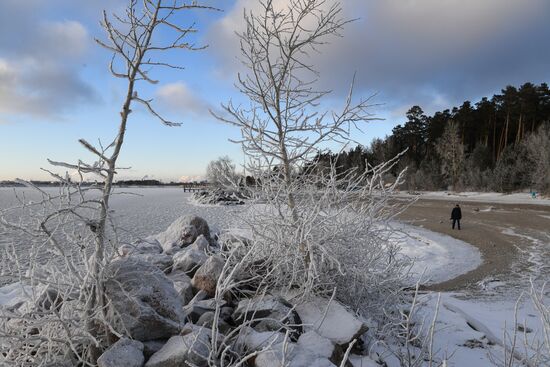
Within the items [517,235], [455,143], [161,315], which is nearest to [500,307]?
[161,315]

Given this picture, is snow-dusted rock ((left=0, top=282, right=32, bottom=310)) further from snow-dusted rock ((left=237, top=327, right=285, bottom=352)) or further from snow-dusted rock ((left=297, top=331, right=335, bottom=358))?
snow-dusted rock ((left=297, top=331, right=335, bottom=358))

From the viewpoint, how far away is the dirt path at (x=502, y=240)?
11195mm

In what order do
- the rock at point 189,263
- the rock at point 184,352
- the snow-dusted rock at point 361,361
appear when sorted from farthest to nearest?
1. the rock at point 189,263
2. the snow-dusted rock at point 361,361
3. the rock at point 184,352

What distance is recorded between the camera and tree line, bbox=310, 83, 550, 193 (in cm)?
4188

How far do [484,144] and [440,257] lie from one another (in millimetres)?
46935

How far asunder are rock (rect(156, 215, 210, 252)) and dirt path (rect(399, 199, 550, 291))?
14.4 feet

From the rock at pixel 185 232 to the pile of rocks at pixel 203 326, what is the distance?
3.83 meters

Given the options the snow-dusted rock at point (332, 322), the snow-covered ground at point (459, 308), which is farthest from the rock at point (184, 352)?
the snow-dusted rock at point (332, 322)

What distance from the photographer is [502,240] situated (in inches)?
651

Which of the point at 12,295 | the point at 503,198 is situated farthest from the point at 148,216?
the point at 503,198

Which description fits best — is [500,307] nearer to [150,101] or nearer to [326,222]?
[326,222]

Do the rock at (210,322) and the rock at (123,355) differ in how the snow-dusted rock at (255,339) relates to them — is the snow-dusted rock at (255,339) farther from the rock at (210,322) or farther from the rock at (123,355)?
the rock at (123,355)

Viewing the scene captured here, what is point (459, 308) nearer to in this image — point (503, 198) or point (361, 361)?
point (361, 361)

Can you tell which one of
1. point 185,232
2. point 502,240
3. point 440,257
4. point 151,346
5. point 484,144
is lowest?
point 440,257
